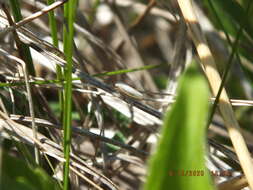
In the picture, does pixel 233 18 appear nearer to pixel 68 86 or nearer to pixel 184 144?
pixel 68 86

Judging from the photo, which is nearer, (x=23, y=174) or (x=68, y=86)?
(x=23, y=174)

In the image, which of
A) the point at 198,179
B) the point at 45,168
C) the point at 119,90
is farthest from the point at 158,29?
the point at 198,179

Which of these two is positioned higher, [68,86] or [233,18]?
[233,18]

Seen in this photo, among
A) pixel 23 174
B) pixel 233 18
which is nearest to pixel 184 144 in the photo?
pixel 23 174

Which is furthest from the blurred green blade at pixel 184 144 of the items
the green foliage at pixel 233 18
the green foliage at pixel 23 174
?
the green foliage at pixel 233 18

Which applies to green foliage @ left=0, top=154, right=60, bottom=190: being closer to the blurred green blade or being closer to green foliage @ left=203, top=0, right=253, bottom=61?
the blurred green blade

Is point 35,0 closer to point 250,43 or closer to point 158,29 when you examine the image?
point 250,43

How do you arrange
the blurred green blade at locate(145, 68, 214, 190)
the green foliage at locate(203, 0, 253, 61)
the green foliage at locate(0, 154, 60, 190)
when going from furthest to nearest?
the green foliage at locate(203, 0, 253, 61), the green foliage at locate(0, 154, 60, 190), the blurred green blade at locate(145, 68, 214, 190)

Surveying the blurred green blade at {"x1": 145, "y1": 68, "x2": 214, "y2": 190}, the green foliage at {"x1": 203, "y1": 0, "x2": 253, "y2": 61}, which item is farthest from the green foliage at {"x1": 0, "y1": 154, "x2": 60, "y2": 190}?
the green foliage at {"x1": 203, "y1": 0, "x2": 253, "y2": 61}

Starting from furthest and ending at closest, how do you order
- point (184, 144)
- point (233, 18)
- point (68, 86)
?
point (233, 18) < point (68, 86) < point (184, 144)
